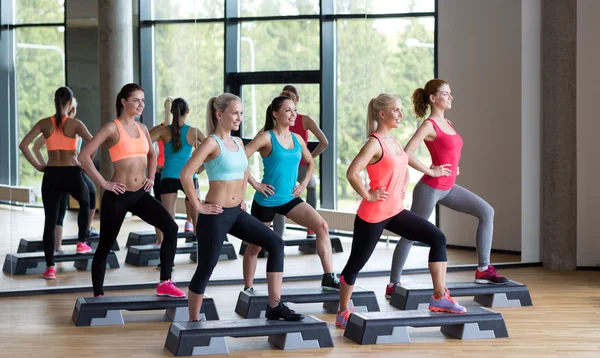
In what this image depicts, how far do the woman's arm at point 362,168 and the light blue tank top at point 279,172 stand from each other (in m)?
0.75

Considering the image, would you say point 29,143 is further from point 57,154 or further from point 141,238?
point 141,238

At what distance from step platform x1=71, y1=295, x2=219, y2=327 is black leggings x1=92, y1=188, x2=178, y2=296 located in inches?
6.6

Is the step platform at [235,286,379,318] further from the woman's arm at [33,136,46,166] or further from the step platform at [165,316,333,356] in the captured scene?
the woman's arm at [33,136,46,166]

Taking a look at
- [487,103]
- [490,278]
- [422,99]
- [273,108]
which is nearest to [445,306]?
[490,278]

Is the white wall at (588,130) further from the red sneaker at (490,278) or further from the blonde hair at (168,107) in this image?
the blonde hair at (168,107)

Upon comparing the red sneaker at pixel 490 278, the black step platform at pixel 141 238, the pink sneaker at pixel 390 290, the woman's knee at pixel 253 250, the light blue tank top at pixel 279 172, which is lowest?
the pink sneaker at pixel 390 290

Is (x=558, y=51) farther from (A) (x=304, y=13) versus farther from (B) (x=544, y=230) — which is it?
(A) (x=304, y=13)

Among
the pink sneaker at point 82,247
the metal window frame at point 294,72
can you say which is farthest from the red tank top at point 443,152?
the pink sneaker at point 82,247

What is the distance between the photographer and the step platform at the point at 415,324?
4984mm

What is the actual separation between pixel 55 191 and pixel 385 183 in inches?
112

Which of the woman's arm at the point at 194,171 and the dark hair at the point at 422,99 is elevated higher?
the dark hair at the point at 422,99

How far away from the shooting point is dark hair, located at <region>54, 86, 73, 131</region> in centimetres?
657

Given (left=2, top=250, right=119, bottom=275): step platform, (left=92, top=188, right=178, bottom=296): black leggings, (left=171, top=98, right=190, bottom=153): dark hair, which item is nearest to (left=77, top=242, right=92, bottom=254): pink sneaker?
(left=2, top=250, right=119, bottom=275): step platform

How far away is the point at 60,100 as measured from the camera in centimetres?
659
